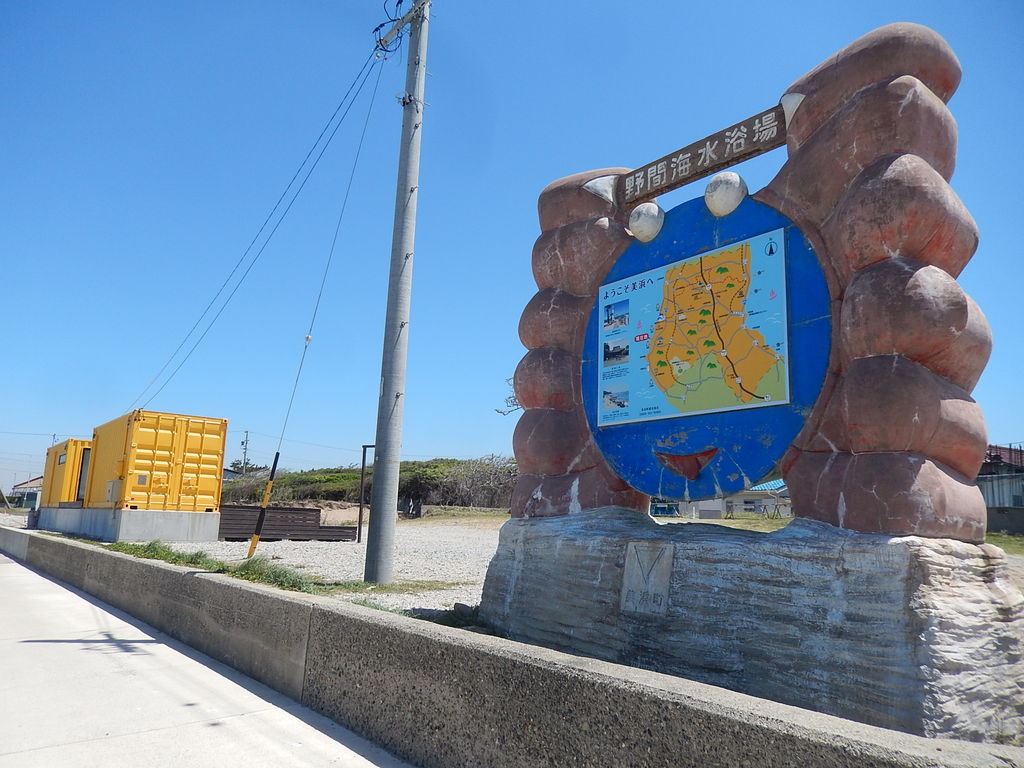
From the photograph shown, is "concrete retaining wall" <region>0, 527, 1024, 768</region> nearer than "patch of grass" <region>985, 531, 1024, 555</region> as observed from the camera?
Yes

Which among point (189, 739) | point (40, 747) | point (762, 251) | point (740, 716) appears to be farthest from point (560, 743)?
point (762, 251)

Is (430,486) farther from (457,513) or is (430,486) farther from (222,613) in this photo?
(222,613)

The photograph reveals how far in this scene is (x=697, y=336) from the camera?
16.1 ft

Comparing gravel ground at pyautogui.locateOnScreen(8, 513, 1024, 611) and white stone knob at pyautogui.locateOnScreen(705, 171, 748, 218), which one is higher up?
white stone knob at pyautogui.locateOnScreen(705, 171, 748, 218)

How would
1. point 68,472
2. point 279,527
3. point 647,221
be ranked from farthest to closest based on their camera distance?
point 68,472, point 279,527, point 647,221

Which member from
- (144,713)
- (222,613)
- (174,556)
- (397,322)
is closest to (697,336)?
(222,613)

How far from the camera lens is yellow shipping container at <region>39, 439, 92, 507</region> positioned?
20.4 m

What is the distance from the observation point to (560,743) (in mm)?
2576

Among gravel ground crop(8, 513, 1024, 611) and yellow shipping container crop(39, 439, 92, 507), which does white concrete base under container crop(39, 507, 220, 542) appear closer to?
gravel ground crop(8, 513, 1024, 611)

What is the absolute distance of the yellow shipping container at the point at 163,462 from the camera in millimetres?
15492

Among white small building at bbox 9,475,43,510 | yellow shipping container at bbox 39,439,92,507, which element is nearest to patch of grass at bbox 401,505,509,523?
yellow shipping container at bbox 39,439,92,507

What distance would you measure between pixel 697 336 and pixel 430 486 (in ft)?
107

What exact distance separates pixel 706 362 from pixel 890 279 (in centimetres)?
129

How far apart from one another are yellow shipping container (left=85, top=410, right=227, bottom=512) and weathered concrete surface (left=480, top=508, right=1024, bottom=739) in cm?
1371
